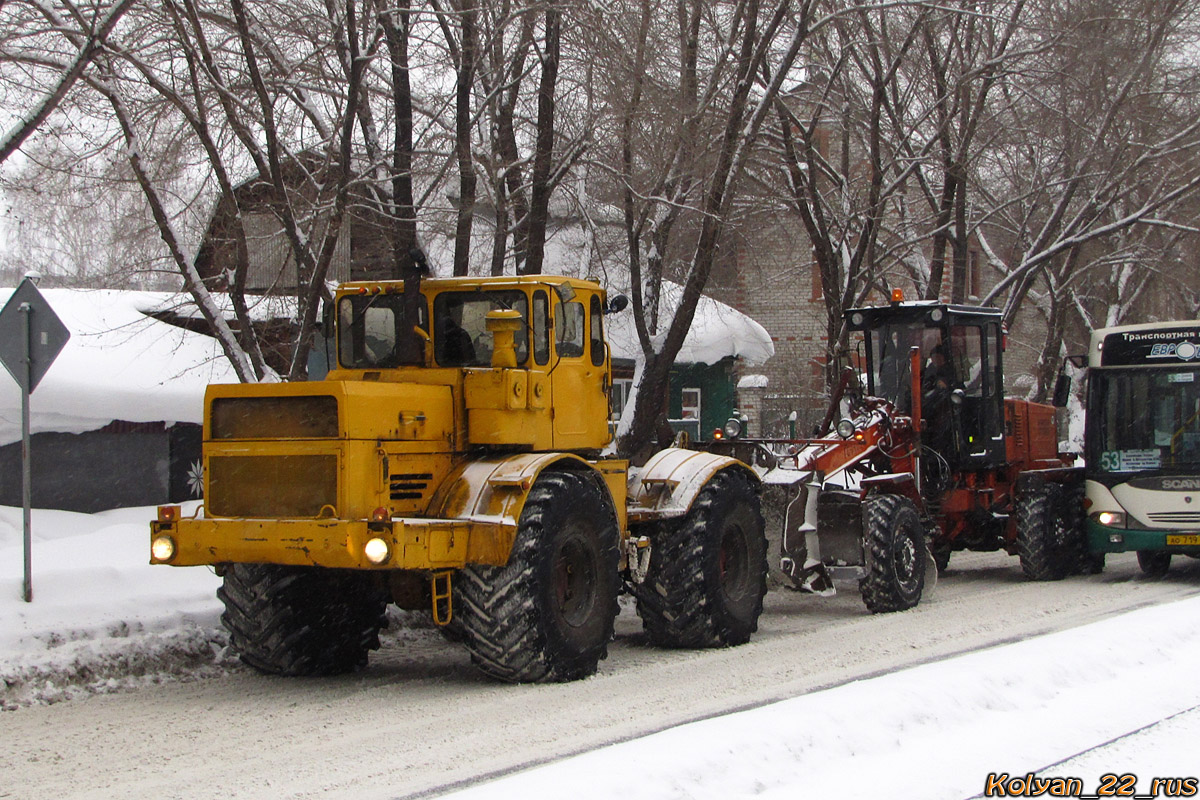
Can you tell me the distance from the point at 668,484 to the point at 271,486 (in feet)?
10.9

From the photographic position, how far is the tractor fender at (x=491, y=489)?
8.63 m

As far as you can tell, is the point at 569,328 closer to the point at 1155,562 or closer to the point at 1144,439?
the point at 1144,439

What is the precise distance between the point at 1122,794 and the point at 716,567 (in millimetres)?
4592

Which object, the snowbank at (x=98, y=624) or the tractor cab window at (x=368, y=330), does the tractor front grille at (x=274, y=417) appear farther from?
the snowbank at (x=98, y=624)

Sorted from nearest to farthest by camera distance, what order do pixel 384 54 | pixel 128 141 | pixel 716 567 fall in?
1. pixel 716 567
2. pixel 128 141
3. pixel 384 54

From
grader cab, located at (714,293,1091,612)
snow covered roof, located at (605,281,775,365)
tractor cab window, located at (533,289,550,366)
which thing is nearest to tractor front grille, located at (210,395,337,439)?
tractor cab window, located at (533,289,550,366)

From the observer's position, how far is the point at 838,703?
24.0ft

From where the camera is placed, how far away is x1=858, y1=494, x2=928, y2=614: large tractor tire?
12094 millimetres

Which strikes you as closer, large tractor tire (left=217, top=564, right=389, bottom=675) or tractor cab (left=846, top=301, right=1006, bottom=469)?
large tractor tire (left=217, top=564, right=389, bottom=675)

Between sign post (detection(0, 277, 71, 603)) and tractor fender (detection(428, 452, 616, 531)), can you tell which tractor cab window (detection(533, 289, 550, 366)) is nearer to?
tractor fender (detection(428, 452, 616, 531))

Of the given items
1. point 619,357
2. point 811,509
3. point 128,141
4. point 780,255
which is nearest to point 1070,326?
point 780,255

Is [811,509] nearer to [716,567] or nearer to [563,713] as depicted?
[716,567]

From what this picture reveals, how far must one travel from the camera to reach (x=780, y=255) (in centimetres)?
2650

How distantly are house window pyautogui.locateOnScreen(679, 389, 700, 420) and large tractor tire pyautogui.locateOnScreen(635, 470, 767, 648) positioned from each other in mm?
16383
